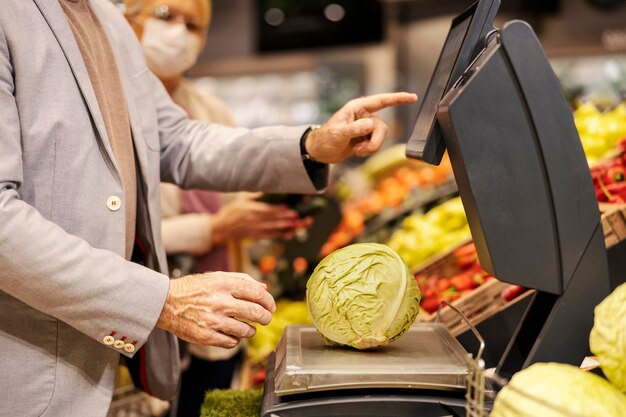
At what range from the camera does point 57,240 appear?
1298mm

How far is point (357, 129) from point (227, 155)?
0.49 meters

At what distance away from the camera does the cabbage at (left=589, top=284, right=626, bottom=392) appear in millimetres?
984

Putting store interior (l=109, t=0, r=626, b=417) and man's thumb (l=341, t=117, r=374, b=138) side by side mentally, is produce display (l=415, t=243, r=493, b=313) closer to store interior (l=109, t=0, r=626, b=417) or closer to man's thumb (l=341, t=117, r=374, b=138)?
store interior (l=109, t=0, r=626, b=417)

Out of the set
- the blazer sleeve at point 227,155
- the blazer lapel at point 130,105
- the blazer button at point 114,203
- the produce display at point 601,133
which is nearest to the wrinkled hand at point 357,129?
the blazer sleeve at point 227,155

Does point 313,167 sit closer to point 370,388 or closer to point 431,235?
point 370,388

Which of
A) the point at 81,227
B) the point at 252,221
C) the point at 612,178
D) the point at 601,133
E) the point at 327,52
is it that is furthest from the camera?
the point at 327,52

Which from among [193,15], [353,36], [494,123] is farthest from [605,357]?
[353,36]

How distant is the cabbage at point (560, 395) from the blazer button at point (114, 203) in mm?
902

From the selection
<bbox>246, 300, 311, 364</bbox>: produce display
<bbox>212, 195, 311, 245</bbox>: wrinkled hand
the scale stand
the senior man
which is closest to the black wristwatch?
the senior man

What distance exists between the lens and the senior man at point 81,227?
1.31 metres

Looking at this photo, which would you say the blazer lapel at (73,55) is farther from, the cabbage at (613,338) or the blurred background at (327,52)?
the blurred background at (327,52)

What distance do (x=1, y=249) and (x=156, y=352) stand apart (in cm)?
62

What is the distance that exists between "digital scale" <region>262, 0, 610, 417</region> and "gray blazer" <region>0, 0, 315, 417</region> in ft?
1.32

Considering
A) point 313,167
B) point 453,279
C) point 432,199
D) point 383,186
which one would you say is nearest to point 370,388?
point 313,167
